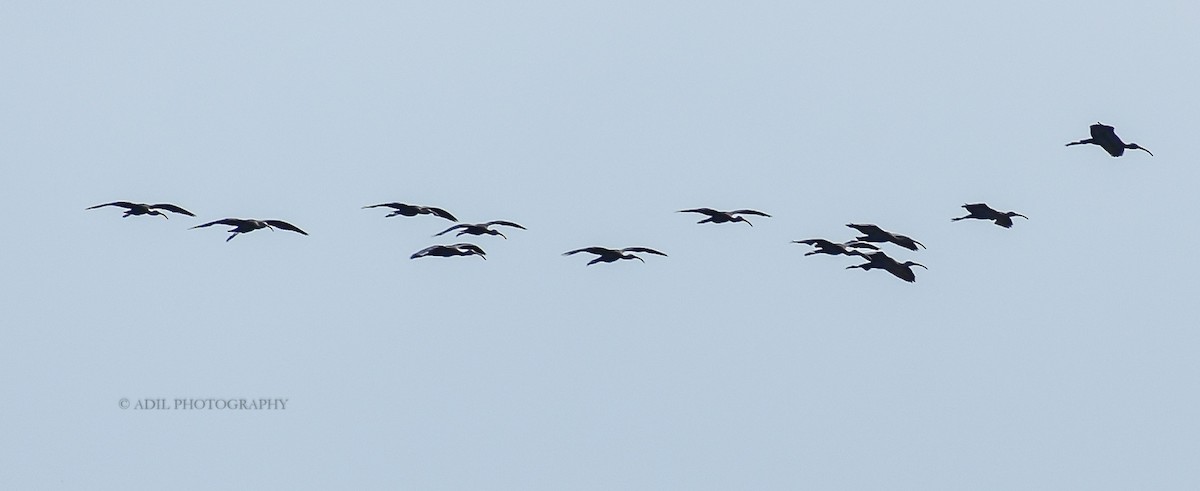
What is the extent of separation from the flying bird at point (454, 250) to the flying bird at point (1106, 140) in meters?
20.7

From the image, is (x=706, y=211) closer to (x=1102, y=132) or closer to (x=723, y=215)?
(x=723, y=215)

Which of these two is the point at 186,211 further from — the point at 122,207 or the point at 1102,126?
the point at 1102,126

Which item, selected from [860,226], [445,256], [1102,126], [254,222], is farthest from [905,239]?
[254,222]

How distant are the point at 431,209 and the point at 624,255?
7100 mm

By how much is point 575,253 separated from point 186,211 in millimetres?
14239

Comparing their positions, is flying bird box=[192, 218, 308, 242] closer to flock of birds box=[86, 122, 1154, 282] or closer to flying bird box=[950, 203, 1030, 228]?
flock of birds box=[86, 122, 1154, 282]

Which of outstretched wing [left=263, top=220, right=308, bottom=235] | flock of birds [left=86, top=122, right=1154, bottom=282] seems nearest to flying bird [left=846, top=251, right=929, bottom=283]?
flock of birds [left=86, top=122, right=1154, bottom=282]

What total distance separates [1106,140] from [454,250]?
22515 millimetres

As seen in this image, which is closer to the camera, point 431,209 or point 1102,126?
point 1102,126

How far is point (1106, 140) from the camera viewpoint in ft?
264

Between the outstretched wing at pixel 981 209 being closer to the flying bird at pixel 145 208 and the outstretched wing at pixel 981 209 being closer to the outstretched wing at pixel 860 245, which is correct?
the outstretched wing at pixel 860 245

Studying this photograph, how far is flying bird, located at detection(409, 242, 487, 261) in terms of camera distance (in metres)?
83.9

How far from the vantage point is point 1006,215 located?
84312 mm

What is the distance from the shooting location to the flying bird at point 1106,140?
80.1 m
